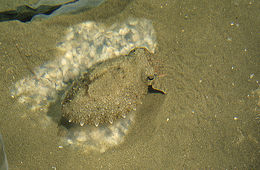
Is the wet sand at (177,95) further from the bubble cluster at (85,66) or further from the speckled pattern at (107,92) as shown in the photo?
the speckled pattern at (107,92)

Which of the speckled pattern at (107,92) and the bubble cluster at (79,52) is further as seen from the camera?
the bubble cluster at (79,52)

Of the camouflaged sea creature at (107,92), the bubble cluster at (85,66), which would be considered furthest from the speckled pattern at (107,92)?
the bubble cluster at (85,66)

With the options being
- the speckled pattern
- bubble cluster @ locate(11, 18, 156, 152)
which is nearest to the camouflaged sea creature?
the speckled pattern

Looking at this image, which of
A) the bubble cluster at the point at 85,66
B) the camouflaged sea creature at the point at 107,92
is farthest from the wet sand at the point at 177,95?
the camouflaged sea creature at the point at 107,92

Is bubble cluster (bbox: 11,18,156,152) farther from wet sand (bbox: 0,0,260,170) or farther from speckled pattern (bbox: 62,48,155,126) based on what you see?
speckled pattern (bbox: 62,48,155,126)

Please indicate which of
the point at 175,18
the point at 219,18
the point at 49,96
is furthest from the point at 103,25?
the point at 219,18

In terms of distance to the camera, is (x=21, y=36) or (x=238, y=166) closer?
(x=238, y=166)

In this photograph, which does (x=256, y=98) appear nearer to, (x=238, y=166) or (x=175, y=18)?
(x=238, y=166)

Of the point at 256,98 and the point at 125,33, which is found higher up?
the point at 125,33
